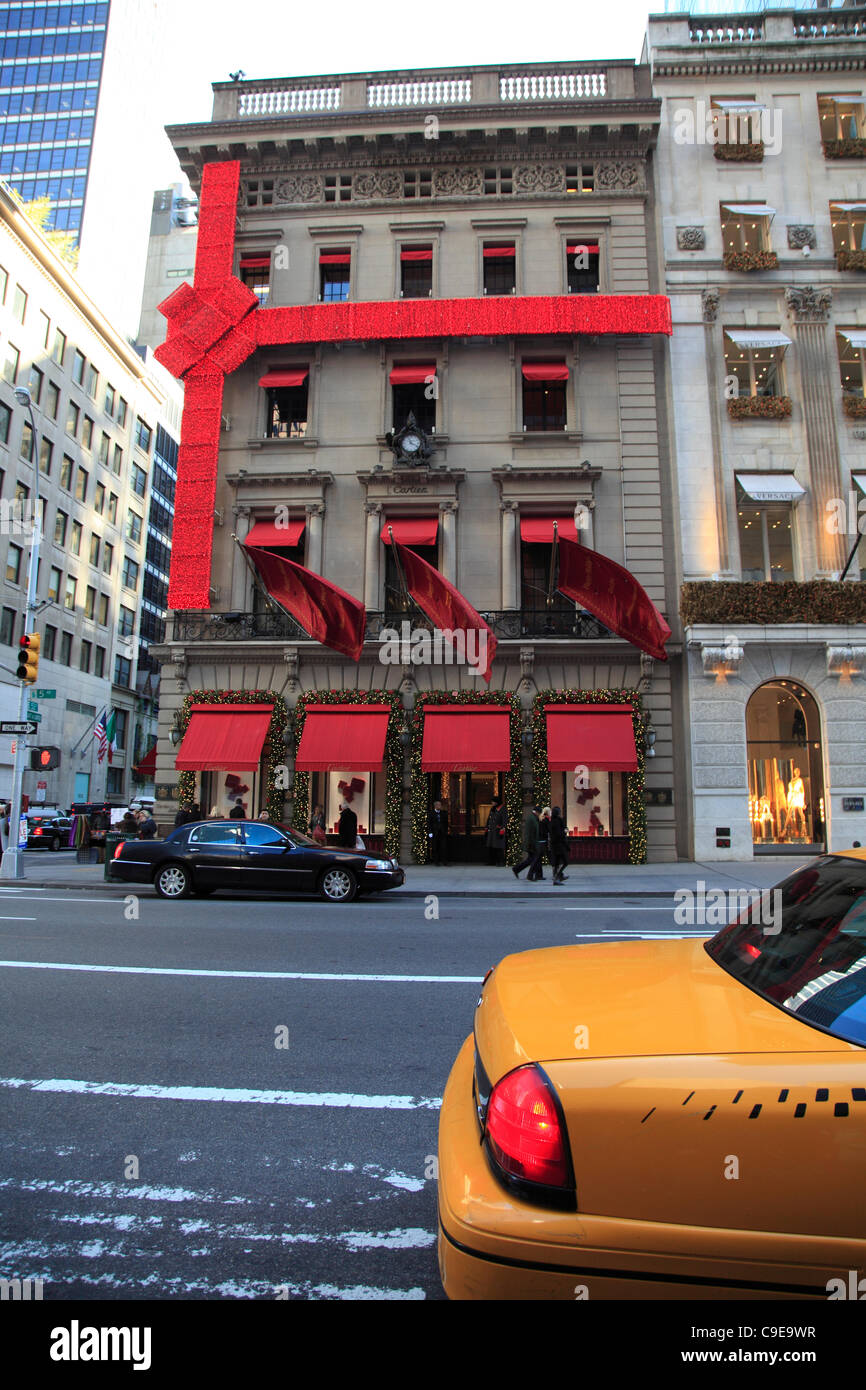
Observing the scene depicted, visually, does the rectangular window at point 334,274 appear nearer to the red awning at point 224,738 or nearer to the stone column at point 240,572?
the stone column at point 240,572

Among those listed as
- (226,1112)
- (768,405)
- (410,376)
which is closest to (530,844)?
(226,1112)

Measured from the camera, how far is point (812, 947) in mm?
2838

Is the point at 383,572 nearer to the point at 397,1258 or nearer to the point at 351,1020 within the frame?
the point at 351,1020

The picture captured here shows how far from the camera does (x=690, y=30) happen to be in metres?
24.6

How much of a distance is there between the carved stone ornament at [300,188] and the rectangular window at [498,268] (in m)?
5.84

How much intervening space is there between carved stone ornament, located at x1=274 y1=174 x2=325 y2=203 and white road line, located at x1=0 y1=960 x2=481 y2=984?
84.9ft

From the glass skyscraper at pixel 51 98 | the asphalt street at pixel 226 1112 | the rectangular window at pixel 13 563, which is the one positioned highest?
the glass skyscraper at pixel 51 98

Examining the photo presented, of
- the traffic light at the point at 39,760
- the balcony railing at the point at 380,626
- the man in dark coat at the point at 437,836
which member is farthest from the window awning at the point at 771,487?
the traffic light at the point at 39,760

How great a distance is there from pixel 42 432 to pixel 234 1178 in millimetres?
48478

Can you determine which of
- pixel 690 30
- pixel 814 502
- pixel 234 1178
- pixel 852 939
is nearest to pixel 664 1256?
pixel 852 939

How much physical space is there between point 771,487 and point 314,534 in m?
13.4

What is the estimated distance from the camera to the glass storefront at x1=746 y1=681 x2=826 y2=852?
21656 millimetres

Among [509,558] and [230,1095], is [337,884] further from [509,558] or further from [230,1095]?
[509,558]

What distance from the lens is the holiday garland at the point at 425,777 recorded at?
71.2 feet
